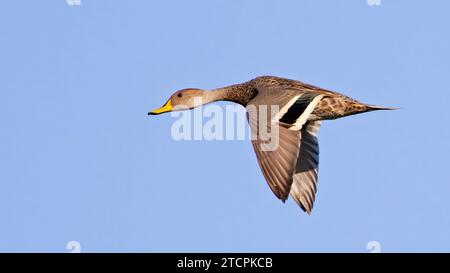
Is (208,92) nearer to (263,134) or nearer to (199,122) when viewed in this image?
(199,122)

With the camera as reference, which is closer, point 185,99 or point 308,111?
point 308,111

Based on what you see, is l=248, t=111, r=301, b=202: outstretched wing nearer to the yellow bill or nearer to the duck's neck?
the duck's neck

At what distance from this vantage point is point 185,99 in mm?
15758

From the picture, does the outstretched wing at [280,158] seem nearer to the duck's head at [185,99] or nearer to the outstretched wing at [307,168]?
the outstretched wing at [307,168]

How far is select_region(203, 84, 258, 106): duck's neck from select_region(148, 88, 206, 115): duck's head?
9cm

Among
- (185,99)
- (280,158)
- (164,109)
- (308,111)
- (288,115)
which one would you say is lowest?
(280,158)

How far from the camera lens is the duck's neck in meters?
15.2

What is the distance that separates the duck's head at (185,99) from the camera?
15.7 metres

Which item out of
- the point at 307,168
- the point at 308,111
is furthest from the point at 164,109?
the point at 308,111

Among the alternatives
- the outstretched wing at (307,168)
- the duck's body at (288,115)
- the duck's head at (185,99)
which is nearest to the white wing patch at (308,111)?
the duck's body at (288,115)

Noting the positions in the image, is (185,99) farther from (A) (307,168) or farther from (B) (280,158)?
(B) (280,158)

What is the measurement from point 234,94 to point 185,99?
2.43ft
